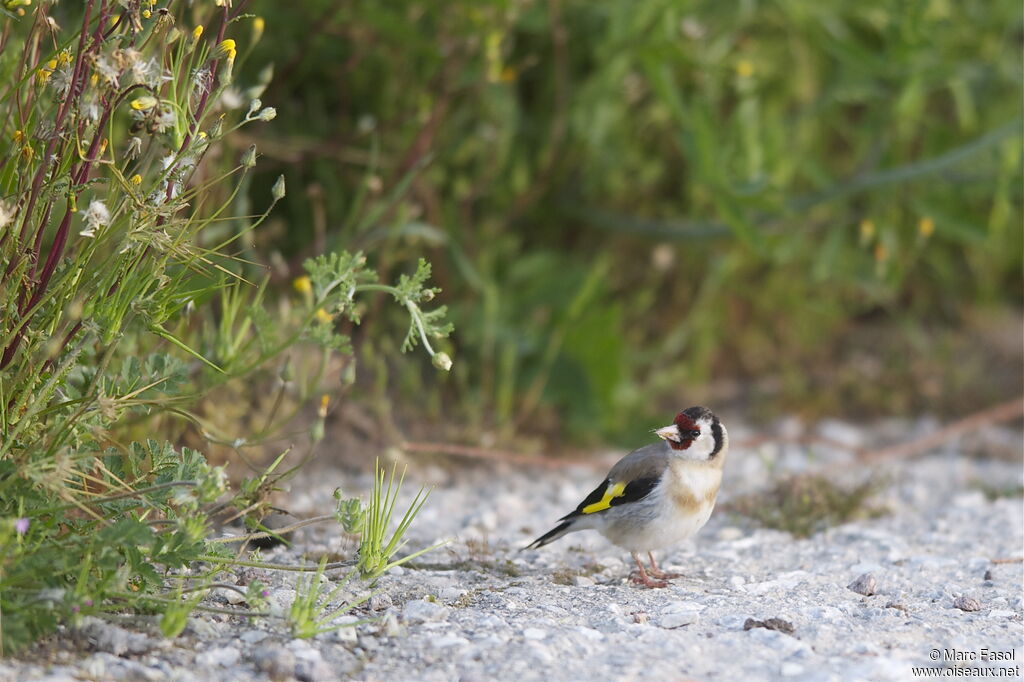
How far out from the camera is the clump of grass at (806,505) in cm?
453

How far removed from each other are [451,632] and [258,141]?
2.72 metres

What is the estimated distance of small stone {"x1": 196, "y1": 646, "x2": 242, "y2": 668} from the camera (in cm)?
284

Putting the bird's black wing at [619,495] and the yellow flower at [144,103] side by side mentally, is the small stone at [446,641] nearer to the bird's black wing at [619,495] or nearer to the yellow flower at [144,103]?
the bird's black wing at [619,495]

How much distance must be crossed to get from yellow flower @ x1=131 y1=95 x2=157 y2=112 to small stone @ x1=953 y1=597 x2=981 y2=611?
2.63 m

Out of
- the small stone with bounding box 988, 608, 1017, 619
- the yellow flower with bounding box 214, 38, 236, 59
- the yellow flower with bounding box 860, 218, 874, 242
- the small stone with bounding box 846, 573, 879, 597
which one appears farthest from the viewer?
the yellow flower with bounding box 860, 218, 874, 242

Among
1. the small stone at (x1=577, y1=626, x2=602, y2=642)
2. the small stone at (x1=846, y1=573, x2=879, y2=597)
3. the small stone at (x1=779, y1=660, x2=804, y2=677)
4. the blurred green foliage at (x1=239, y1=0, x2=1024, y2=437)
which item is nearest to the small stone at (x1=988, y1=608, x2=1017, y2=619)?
the small stone at (x1=846, y1=573, x2=879, y2=597)

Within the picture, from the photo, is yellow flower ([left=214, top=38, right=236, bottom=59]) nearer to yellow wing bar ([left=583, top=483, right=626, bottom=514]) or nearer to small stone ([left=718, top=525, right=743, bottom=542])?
yellow wing bar ([left=583, top=483, right=626, bottom=514])

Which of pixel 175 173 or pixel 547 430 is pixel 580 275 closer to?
pixel 547 430

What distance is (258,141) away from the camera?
5094 mm

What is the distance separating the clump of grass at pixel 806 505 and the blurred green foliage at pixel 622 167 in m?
1.04

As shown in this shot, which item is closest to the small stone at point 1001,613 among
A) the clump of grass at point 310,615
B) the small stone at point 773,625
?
the small stone at point 773,625

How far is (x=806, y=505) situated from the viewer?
179 inches

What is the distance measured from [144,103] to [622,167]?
360 cm

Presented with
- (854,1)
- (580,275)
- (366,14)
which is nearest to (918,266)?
(854,1)
